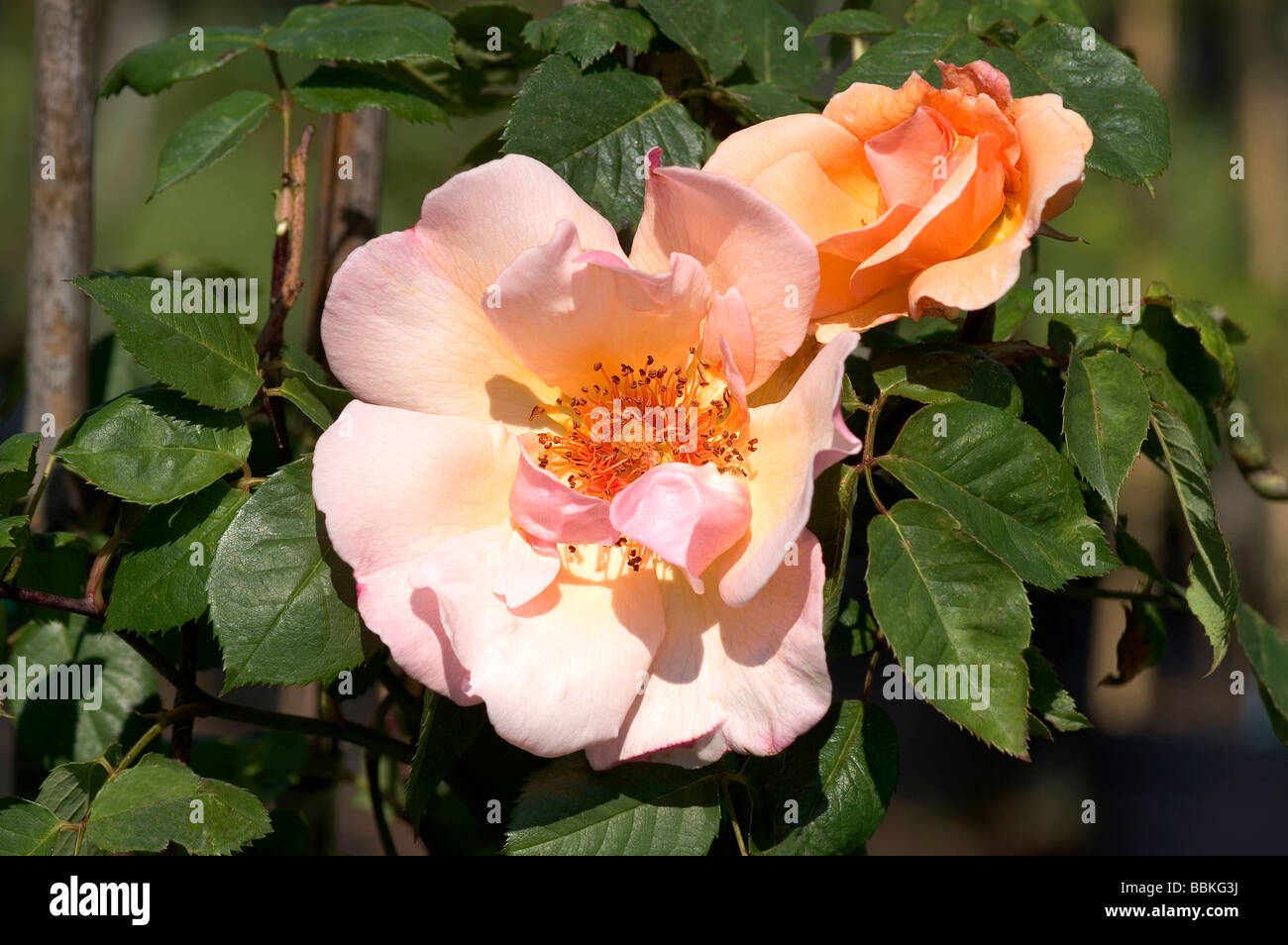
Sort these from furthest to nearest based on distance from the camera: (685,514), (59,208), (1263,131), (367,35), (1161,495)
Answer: (1263,131)
(1161,495)
(59,208)
(367,35)
(685,514)

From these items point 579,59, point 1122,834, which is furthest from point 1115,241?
point 579,59

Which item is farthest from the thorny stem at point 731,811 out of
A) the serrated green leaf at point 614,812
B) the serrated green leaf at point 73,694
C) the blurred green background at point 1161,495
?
the blurred green background at point 1161,495

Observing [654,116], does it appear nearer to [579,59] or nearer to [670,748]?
[579,59]

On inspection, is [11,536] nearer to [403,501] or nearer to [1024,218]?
[403,501]

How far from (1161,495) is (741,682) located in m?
3.73

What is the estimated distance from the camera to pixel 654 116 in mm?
768

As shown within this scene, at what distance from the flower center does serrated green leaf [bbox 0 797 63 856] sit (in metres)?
0.37

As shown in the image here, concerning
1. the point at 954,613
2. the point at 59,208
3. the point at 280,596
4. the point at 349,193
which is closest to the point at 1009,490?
the point at 954,613

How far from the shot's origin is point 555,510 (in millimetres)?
601

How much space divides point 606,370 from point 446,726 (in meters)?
0.23

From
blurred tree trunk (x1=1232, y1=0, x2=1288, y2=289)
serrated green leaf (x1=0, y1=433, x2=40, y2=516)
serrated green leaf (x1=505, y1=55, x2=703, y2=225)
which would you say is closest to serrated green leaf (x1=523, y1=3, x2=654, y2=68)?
serrated green leaf (x1=505, y1=55, x2=703, y2=225)

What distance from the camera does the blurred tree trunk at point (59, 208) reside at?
89cm

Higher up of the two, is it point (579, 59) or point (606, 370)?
point (579, 59)

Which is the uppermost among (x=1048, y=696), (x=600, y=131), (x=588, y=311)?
(x=600, y=131)
